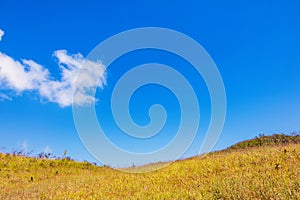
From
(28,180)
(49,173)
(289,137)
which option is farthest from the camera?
(289,137)

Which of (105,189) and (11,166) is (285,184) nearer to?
(105,189)

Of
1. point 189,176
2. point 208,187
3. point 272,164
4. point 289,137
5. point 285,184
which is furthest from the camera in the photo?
point 289,137

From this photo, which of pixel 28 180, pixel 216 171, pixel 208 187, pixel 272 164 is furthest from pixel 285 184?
pixel 28 180

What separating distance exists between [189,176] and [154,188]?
7.02ft

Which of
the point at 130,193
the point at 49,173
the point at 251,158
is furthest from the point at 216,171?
the point at 49,173

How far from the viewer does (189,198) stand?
773 cm

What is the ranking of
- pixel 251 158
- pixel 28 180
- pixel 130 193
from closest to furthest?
pixel 130 193 < pixel 251 158 < pixel 28 180

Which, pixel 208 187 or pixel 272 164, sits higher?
pixel 272 164

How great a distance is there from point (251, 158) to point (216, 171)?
6.64 feet

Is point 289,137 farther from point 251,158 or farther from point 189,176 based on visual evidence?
point 189,176

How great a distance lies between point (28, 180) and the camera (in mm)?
17156

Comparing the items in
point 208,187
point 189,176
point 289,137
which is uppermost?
point 289,137

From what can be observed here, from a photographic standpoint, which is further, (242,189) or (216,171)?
(216,171)

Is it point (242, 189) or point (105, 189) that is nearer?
point (242, 189)
